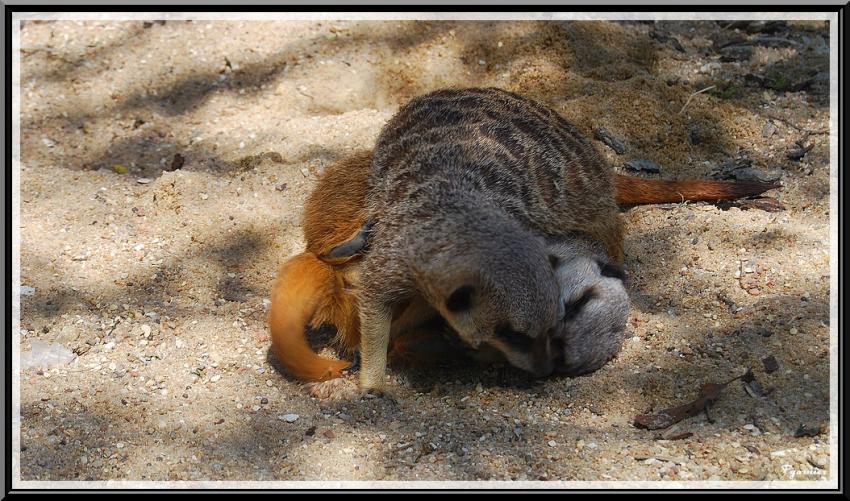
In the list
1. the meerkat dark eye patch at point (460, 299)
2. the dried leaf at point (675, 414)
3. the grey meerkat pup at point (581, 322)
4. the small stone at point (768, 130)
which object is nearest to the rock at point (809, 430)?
the dried leaf at point (675, 414)

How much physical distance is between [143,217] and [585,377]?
2104mm

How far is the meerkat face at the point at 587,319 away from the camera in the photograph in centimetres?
288

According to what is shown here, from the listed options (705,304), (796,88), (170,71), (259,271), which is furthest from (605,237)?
(170,71)

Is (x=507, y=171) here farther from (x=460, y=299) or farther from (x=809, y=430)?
(x=809, y=430)

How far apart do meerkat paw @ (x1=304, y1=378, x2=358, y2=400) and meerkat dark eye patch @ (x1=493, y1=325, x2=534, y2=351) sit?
600 mm

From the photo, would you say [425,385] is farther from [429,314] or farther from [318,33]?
[318,33]

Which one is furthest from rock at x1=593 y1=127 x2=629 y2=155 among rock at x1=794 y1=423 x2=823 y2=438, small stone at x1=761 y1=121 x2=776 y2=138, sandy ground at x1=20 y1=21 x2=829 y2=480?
rock at x1=794 y1=423 x2=823 y2=438

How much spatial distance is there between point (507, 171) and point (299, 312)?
965 millimetres

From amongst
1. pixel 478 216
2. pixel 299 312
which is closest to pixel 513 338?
pixel 478 216

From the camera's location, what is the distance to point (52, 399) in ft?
8.98

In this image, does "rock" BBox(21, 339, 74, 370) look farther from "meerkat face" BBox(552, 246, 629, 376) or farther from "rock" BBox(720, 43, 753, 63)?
"rock" BBox(720, 43, 753, 63)

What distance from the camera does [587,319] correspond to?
2924 millimetres

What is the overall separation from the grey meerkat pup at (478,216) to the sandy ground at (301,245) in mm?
302

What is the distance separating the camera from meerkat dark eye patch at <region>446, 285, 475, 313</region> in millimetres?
2695
